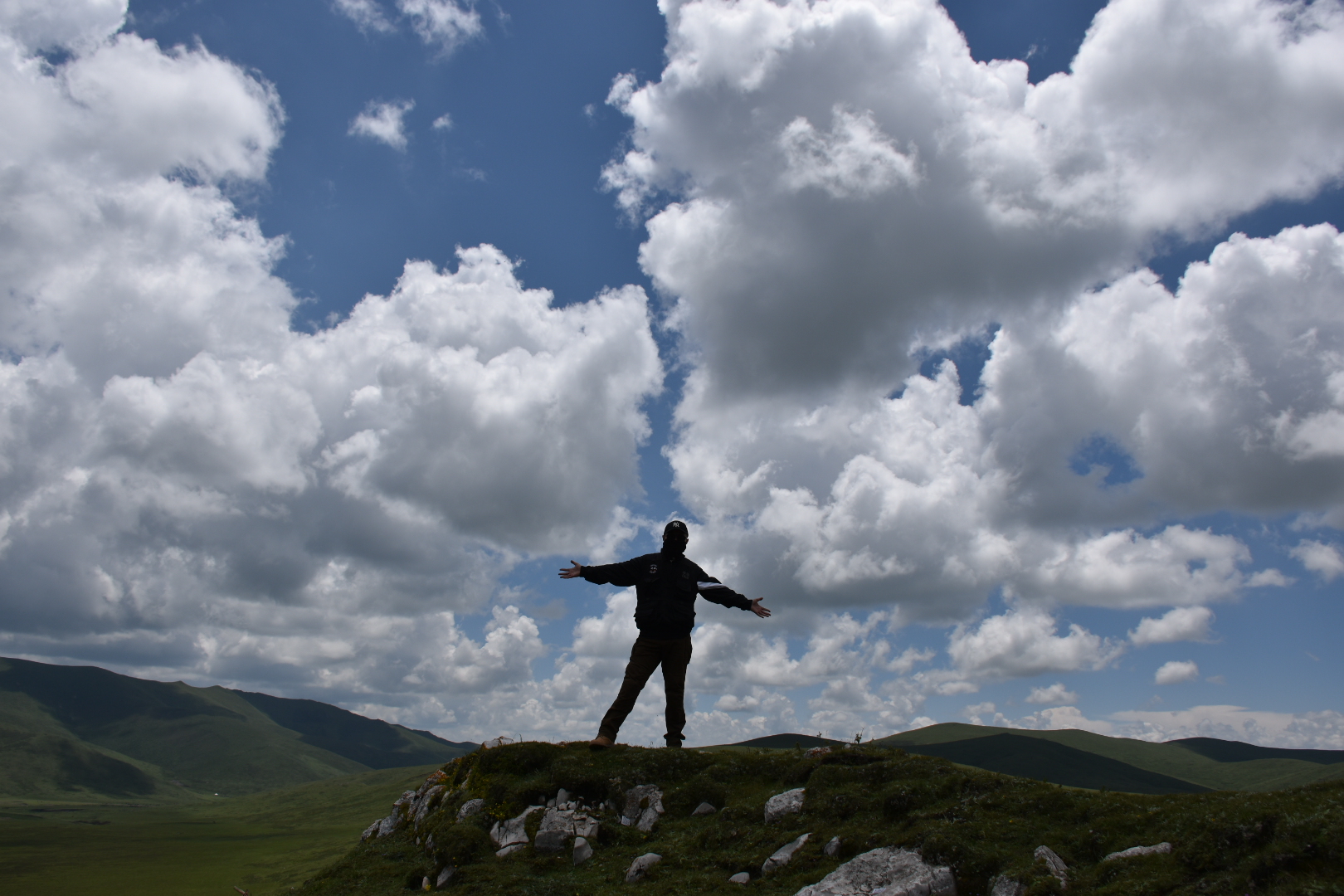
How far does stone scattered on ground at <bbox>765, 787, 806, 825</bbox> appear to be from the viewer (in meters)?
14.1

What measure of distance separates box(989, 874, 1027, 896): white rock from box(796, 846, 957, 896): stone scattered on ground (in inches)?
21.6

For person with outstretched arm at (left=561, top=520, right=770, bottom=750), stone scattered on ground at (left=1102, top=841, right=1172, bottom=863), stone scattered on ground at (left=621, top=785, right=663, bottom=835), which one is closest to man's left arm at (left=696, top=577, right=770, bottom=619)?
person with outstretched arm at (left=561, top=520, right=770, bottom=750)

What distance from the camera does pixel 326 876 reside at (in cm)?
1806

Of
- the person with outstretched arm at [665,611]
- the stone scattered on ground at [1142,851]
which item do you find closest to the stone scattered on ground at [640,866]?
the person with outstretched arm at [665,611]

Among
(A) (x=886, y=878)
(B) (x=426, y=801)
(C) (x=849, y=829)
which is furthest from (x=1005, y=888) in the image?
(B) (x=426, y=801)

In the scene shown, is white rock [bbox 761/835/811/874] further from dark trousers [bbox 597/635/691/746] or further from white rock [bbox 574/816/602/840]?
dark trousers [bbox 597/635/691/746]

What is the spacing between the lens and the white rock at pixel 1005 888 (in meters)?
9.80

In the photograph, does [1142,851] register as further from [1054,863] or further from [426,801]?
[426,801]

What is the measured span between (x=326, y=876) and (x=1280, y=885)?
18.7 m

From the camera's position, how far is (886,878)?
35.7 ft

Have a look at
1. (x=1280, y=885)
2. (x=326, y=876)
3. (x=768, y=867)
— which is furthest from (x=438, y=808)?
(x=1280, y=885)

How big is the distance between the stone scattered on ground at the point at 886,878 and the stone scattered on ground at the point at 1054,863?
1.24 meters

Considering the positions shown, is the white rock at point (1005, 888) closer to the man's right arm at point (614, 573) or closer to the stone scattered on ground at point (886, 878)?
the stone scattered on ground at point (886, 878)

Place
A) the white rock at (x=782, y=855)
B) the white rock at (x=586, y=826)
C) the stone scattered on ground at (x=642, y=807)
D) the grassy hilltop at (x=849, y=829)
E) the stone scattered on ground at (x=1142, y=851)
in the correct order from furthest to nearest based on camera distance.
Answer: the stone scattered on ground at (x=642, y=807), the white rock at (x=586, y=826), the white rock at (x=782, y=855), the stone scattered on ground at (x=1142, y=851), the grassy hilltop at (x=849, y=829)
